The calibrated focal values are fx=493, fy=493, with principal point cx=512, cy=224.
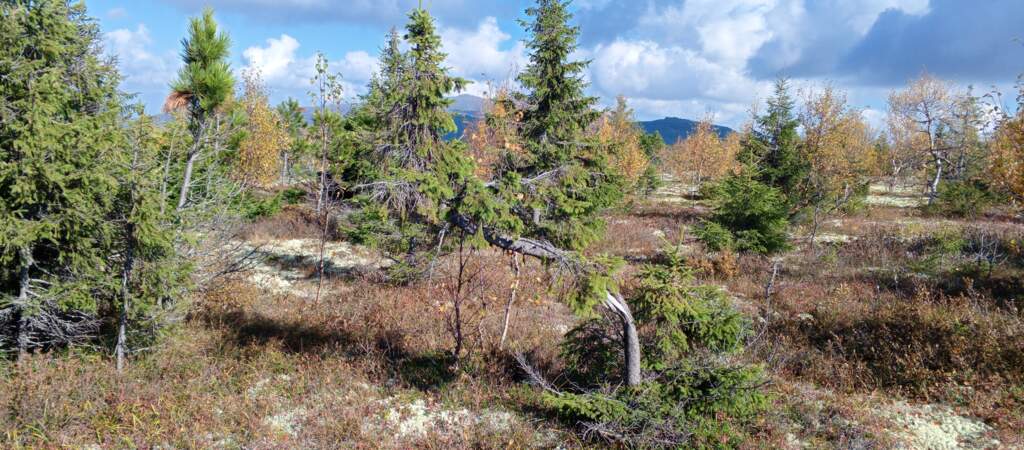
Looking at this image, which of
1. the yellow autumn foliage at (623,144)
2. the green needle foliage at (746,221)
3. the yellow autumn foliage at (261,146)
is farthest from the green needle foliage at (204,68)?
the yellow autumn foliage at (261,146)

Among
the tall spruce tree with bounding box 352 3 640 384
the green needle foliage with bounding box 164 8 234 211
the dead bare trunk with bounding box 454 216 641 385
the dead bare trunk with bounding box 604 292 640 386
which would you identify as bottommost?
the dead bare trunk with bounding box 604 292 640 386

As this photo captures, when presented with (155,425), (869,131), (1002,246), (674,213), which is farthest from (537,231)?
(869,131)

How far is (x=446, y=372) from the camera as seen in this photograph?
927cm

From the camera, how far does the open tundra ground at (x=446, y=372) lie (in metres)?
6.94

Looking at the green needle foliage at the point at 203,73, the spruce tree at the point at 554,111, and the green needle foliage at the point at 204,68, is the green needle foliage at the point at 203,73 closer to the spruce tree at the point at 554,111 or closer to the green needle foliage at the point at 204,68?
the green needle foliage at the point at 204,68

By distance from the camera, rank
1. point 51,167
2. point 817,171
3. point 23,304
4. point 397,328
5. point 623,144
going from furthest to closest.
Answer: point 817,171 < point 623,144 < point 397,328 < point 23,304 < point 51,167

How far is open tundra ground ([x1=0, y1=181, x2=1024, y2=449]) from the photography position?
694cm

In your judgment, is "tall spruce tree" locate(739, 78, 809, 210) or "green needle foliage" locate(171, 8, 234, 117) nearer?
"green needle foliage" locate(171, 8, 234, 117)

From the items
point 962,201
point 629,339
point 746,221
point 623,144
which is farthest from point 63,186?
point 962,201

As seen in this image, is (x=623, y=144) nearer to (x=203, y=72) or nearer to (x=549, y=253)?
(x=549, y=253)

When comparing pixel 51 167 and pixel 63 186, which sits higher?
pixel 51 167

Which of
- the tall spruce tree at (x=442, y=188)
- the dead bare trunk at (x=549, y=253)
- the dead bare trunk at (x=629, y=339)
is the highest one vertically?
the tall spruce tree at (x=442, y=188)

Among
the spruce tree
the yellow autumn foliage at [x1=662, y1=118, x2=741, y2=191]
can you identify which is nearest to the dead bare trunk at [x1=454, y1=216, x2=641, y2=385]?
the spruce tree

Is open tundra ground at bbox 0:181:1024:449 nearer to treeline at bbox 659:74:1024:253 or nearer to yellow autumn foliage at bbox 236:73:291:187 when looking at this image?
treeline at bbox 659:74:1024:253
